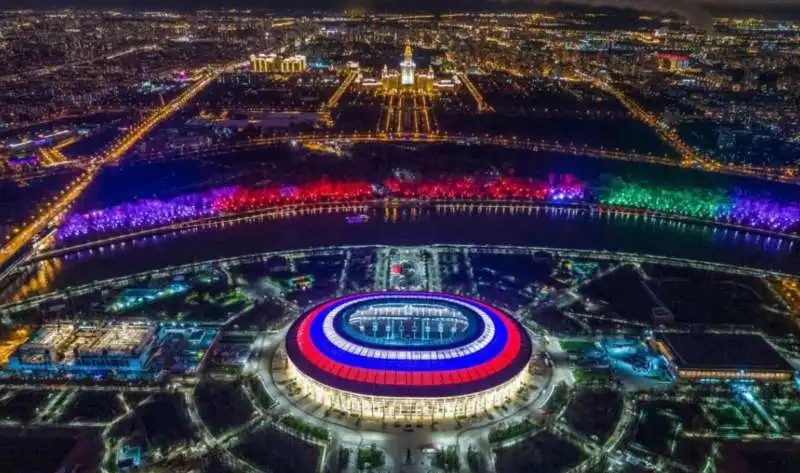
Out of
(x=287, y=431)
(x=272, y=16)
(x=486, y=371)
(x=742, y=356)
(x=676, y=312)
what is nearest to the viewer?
(x=287, y=431)

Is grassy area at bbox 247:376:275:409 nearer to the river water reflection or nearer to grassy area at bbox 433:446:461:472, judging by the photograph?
grassy area at bbox 433:446:461:472

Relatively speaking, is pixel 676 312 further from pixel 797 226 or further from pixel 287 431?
pixel 287 431

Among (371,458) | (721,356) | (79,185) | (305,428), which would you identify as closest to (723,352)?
(721,356)

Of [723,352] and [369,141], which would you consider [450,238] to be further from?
[369,141]

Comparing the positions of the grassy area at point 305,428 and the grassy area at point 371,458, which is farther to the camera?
the grassy area at point 305,428

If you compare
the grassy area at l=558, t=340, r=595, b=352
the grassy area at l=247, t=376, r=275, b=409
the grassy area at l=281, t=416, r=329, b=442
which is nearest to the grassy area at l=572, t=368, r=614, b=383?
the grassy area at l=558, t=340, r=595, b=352

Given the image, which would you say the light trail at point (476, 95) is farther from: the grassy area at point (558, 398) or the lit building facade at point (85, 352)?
the lit building facade at point (85, 352)

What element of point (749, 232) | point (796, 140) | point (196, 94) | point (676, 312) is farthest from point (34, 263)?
point (796, 140)

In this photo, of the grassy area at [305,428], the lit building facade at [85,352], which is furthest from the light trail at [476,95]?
the grassy area at [305,428]
